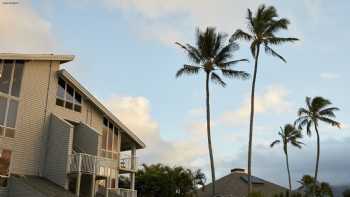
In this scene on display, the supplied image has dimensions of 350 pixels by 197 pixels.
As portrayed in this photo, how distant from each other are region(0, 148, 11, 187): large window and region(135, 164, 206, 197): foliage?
23.0 metres

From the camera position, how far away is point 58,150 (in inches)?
938

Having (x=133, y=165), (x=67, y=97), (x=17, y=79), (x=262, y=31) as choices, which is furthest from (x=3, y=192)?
(x=262, y=31)

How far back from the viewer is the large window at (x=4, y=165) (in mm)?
21203

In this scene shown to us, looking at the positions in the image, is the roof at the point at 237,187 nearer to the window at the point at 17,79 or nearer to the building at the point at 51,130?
the building at the point at 51,130

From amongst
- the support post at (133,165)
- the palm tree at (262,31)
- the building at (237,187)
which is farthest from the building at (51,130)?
the building at (237,187)

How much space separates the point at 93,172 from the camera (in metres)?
23.8

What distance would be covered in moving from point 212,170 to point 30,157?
36.5ft

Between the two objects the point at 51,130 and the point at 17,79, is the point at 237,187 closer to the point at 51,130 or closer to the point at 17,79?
the point at 51,130

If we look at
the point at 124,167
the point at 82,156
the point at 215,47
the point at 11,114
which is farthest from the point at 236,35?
the point at 11,114

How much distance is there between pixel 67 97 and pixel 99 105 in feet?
6.75

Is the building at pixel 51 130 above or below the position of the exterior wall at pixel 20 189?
above

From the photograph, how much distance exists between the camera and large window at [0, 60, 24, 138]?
72.2ft

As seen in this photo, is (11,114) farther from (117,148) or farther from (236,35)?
(236,35)

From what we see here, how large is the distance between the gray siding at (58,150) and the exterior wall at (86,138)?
1.92 meters
